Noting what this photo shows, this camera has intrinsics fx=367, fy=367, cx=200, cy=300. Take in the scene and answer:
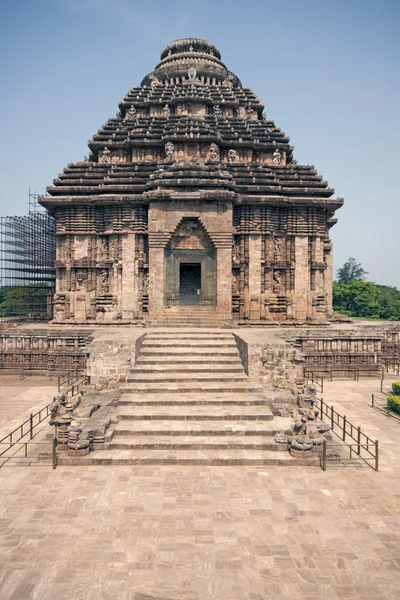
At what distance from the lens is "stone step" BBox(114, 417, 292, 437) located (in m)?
10.4

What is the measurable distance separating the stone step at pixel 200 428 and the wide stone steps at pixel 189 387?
1.79 m

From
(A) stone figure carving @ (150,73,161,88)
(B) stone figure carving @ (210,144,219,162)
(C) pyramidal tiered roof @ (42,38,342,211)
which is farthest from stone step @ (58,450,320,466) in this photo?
(A) stone figure carving @ (150,73,161,88)

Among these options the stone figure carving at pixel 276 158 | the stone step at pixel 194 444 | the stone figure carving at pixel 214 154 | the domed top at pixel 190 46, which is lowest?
the stone step at pixel 194 444

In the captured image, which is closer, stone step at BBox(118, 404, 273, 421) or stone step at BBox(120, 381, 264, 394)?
stone step at BBox(118, 404, 273, 421)

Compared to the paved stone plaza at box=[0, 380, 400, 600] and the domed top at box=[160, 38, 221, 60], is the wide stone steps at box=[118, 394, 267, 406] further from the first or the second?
the domed top at box=[160, 38, 221, 60]

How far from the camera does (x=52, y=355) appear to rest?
18.7m

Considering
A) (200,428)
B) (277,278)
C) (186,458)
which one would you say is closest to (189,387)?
(200,428)

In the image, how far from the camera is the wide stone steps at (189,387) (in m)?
12.9

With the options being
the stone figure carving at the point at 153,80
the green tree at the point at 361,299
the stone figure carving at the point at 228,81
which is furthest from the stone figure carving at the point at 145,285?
the green tree at the point at 361,299

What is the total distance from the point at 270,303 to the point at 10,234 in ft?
83.4

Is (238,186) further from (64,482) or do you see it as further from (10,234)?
(10,234)

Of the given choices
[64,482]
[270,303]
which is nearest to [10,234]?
[270,303]

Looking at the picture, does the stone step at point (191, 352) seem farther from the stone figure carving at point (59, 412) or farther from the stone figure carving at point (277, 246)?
the stone figure carving at point (277, 246)

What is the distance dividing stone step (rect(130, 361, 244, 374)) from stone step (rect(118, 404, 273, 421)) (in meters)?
2.32
